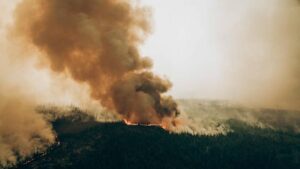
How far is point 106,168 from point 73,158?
17.6m

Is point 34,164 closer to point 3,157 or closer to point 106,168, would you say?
point 3,157

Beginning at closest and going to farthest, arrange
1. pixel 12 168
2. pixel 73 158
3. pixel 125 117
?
pixel 125 117, pixel 12 168, pixel 73 158

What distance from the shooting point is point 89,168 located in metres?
188

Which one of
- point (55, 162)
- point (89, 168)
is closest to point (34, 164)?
point (55, 162)

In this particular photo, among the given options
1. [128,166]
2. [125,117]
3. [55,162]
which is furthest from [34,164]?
[125,117]

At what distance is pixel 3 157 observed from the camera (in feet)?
641

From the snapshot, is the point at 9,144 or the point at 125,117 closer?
the point at 125,117

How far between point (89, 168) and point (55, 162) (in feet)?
56.8

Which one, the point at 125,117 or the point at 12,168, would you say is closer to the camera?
the point at 125,117

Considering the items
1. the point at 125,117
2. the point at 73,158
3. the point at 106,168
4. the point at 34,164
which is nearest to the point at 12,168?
the point at 34,164

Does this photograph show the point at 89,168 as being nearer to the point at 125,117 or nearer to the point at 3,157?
the point at 3,157

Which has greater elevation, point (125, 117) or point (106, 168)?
point (125, 117)

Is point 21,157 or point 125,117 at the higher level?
point 125,117

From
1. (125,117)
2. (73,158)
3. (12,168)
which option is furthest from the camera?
(73,158)
